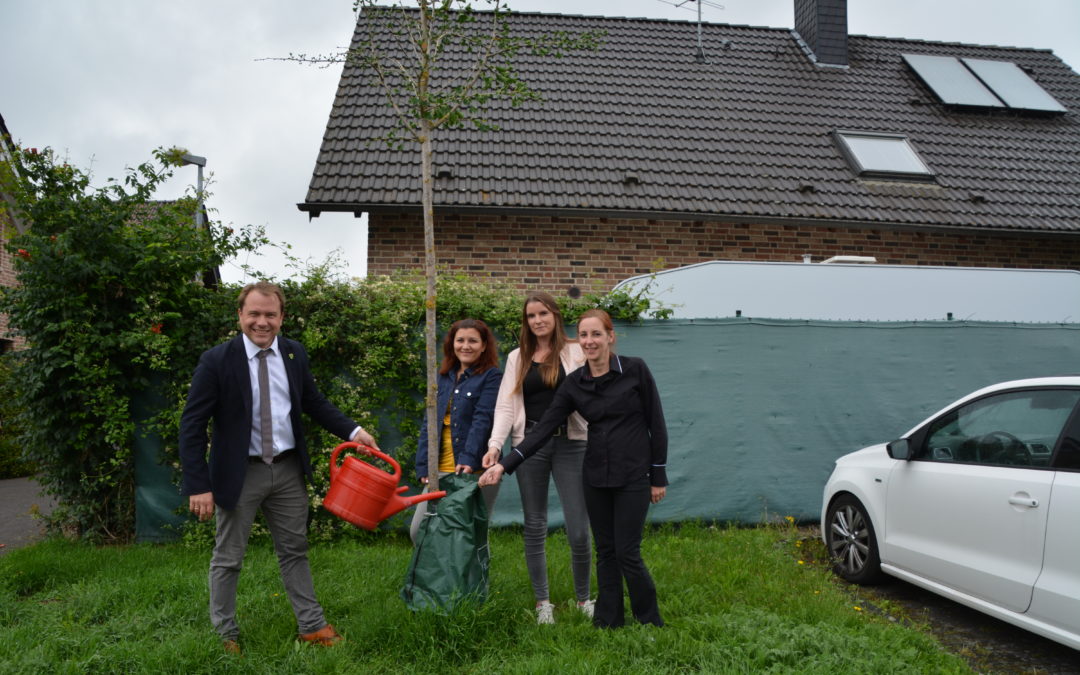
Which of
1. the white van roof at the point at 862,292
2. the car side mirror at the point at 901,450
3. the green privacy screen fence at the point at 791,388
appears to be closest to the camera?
the car side mirror at the point at 901,450

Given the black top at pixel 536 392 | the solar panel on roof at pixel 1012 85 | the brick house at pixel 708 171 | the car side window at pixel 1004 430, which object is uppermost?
the solar panel on roof at pixel 1012 85

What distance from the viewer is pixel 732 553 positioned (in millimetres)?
5371

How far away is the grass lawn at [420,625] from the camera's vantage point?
338cm

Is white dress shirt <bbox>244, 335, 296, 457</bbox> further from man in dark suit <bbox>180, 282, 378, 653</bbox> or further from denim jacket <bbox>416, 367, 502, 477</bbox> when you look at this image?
denim jacket <bbox>416, 367, 502, 477</bbox>

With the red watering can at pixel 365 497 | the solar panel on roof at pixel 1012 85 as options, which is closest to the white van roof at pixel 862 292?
the red watering can at pixel 365 497

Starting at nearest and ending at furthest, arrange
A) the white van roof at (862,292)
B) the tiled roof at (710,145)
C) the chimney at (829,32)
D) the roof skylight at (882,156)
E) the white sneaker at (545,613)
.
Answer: the white sneaker at (545,613), the white van roof at (862,292), the tiled roof at (710,145), the roof skylight at (882,156), the chimney at (829,32)

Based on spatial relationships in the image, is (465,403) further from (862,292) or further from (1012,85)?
(1012,85)

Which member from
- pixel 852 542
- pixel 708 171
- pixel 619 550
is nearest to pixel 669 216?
pixel 708 171

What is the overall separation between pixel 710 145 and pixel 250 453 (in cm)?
795

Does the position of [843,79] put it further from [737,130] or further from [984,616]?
[984,616]

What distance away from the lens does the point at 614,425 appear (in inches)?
145

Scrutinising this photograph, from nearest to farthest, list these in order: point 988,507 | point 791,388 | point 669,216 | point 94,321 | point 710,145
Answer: point 988,507
point 94,321
point 791,388
point 669,216
point 710,145

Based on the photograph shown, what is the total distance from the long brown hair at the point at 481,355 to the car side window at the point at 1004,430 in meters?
2.67

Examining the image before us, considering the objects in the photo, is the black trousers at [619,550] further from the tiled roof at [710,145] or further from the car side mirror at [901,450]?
the tiled roof at [710,145]
